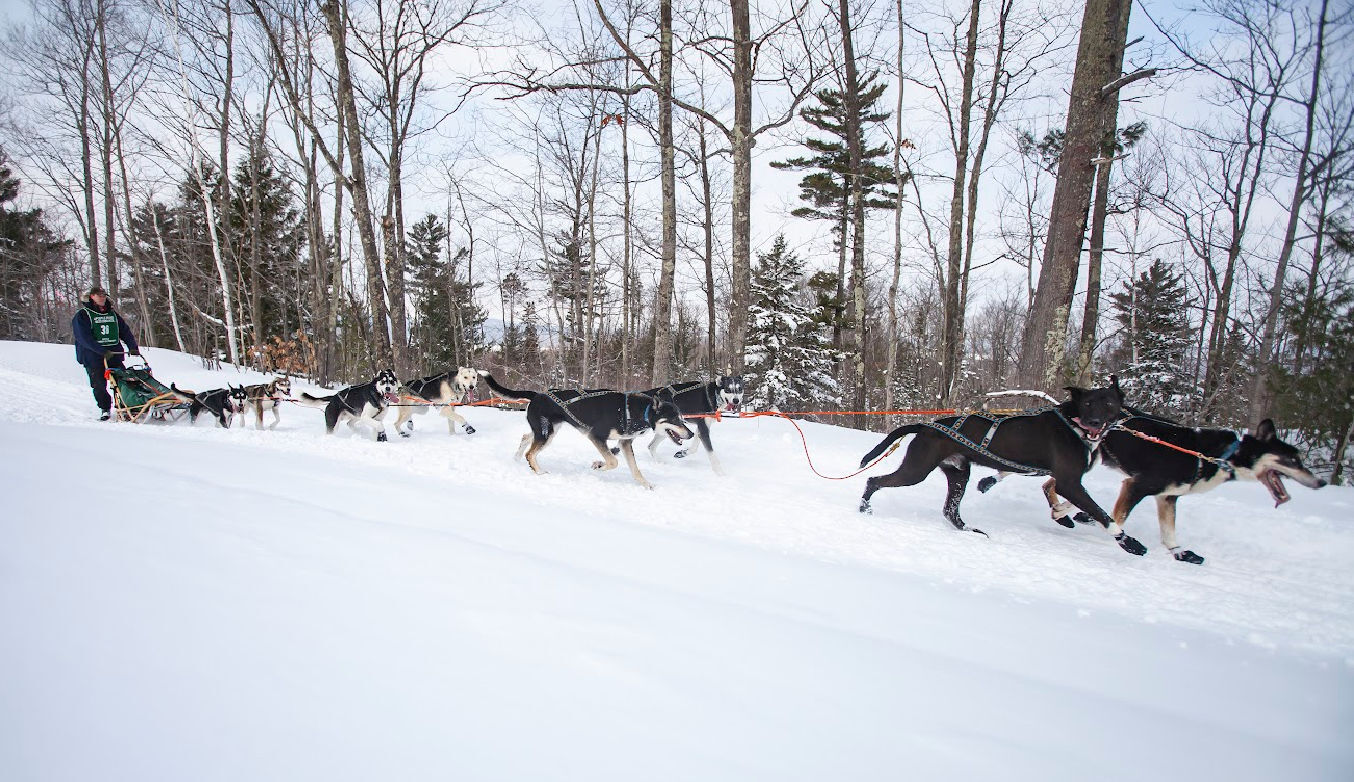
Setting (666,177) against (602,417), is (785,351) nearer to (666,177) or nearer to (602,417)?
(666,177)

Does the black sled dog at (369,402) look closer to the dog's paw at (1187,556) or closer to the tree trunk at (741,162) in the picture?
the tree trunk at (741,162)

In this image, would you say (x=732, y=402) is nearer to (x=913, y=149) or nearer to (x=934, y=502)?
(x=934, y=502)

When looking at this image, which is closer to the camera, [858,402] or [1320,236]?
[1320,236]

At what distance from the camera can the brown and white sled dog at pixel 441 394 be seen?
29.2ft

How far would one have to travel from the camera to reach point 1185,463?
429 cm

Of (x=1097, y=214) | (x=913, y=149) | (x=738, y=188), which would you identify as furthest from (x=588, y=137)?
(x=1097, y=214)

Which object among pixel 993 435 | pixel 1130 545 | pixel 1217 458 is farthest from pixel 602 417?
pixel 1217 458

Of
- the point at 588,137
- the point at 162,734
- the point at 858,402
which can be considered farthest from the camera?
the point at 588,137

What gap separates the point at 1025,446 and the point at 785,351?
16742mm

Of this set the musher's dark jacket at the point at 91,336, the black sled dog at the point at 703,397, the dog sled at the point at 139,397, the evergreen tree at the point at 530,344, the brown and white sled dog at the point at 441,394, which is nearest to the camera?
the black sled dog at the point at 703,397

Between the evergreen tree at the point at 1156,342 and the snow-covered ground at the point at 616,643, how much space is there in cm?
2253

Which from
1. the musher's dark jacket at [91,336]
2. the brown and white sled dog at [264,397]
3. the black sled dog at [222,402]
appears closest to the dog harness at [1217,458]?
the brown and white sled dog at [264,397]

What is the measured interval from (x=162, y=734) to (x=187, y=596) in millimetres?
954

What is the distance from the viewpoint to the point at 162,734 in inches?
57.6
